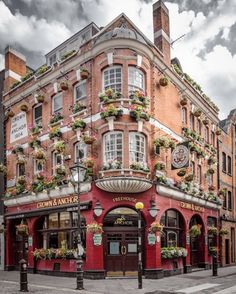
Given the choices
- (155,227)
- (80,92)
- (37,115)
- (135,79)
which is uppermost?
(135,79)

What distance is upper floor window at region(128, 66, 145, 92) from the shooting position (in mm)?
20469

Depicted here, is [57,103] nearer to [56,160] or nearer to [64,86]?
[64,86]

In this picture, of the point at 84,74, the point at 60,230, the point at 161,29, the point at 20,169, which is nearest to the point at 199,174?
the point at 161,29

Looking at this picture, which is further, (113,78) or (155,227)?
(113,78)

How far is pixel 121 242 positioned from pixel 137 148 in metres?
4.83

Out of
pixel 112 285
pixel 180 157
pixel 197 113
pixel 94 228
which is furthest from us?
pixel 197 113

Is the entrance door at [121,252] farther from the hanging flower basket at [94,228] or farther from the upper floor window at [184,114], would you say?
the upper floor window at [184,114]

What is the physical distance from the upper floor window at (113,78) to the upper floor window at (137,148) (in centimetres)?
261

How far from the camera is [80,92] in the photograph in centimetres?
2212

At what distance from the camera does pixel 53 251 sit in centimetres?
2131

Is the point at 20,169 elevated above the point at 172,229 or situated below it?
above

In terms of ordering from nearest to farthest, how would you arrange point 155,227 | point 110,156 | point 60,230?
point 155,227
point 110,156
point 60,230

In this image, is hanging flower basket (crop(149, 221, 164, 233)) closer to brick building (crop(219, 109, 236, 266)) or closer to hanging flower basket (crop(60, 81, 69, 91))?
hanging flower basket (crop(60, 81, 69, 91))

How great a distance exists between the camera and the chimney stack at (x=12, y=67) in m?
28.0
